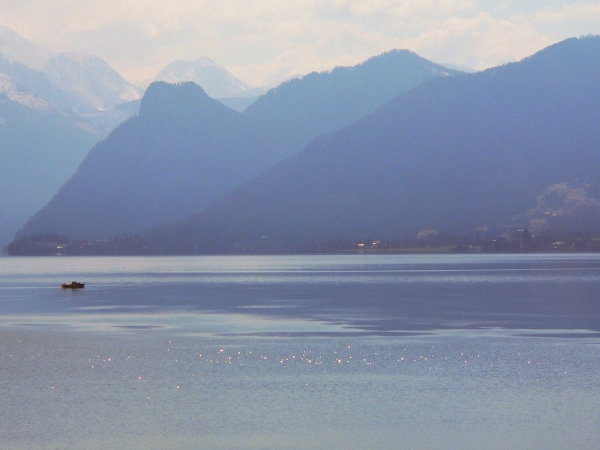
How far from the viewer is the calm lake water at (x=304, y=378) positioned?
104ft

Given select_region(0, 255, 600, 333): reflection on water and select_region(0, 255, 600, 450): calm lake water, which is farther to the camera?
select_region(0, 255, 600, 333): reflection on water

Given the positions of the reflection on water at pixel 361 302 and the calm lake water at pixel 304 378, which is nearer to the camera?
the calm lake water at pixel 304 378

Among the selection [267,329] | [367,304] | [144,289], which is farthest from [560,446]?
[144,289]

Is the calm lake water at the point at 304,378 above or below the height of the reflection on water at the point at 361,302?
below

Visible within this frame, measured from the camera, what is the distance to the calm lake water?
1242 inches

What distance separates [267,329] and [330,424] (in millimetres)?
31055

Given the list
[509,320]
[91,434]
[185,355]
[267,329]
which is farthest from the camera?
[509,320]

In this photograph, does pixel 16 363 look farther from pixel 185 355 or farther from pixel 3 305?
pixel 3 305

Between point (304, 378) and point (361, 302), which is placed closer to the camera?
point (304, 378)

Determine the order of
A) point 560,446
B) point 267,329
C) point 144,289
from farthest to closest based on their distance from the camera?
point 144,289, point 267,329, point 560,446

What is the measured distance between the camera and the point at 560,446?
29.6m

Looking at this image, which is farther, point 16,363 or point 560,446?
point 16,363

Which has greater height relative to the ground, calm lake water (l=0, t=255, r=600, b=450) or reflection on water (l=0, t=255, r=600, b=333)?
reflection on water (l=0, t=255, r=600, b=333)

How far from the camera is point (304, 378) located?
42.0 meters
